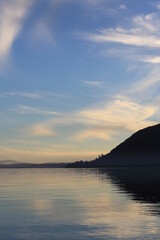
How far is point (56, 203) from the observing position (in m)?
42.5

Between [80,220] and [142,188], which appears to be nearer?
[80,220]

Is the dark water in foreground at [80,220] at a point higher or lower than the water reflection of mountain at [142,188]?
lower

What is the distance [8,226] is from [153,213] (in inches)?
A: 466

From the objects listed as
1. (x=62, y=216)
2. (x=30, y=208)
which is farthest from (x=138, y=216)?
(x=30, y=208)

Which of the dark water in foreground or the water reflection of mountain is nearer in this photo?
the dark water in foreground

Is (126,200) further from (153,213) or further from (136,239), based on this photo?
(136,239)

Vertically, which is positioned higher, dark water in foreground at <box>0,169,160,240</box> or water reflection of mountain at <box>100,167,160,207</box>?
water reflection of mountain at <box>100,167,160,207</box>

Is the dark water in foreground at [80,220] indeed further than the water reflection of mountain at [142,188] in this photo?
No

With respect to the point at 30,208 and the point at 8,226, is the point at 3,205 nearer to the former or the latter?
the point at 30,208

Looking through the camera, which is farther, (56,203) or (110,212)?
(56,203)

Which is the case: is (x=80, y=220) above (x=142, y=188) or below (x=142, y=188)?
below

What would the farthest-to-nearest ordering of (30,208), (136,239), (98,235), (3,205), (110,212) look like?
(3,205), (30,208), (110,212), (98,235), (136,239)

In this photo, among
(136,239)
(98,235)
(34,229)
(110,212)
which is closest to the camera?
(136,239)

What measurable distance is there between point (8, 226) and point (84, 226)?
5140mm
